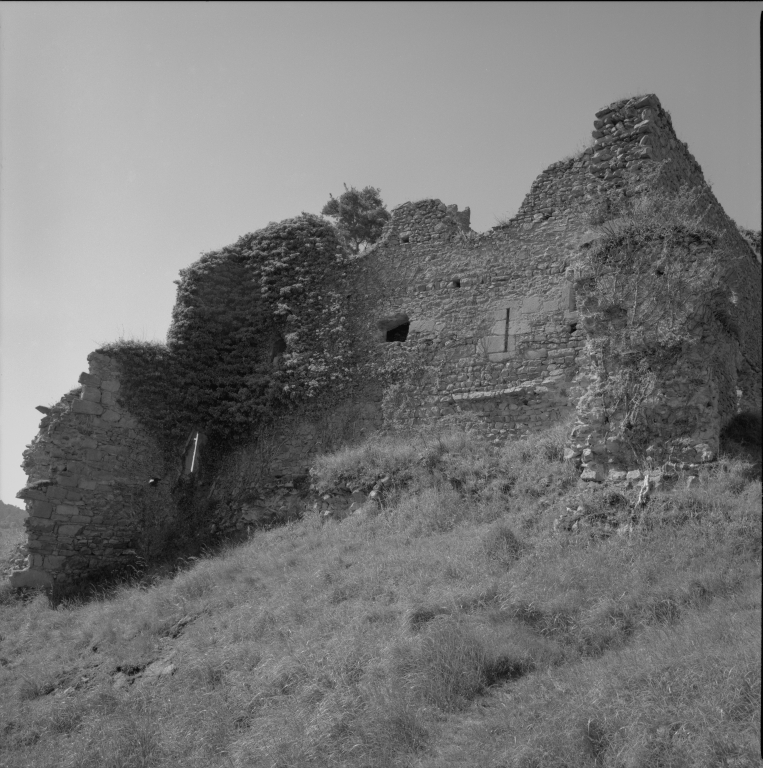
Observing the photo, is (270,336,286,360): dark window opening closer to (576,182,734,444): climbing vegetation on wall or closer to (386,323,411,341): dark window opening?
(386,323,411,341): dark window opening

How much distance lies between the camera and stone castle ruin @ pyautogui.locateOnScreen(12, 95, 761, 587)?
473 inches

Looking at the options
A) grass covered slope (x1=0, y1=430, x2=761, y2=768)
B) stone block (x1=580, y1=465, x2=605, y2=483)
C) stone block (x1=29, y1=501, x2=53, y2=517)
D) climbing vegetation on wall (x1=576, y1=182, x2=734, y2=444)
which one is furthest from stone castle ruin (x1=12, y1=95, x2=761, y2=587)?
grass covered slope (x1=0, y1=430, x2=761, y2=768)

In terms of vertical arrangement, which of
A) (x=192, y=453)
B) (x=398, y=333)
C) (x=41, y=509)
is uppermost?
(x=398, y=333)

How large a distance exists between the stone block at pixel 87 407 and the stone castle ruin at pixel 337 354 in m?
0.03

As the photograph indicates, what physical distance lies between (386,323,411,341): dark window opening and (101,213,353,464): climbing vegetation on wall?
34.1 inches

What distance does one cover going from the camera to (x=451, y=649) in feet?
20.7

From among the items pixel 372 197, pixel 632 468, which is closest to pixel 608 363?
pixel 632 468

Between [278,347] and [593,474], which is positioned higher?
[278,347]

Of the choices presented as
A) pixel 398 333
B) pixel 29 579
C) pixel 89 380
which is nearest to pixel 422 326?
pixel 398 333

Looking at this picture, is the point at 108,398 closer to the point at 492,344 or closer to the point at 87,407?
the point at 87,407

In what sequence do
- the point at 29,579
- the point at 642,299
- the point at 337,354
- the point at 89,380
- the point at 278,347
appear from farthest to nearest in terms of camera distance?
the point at 278,347
the point at 337,354
the point at 89,380
the point at 29,579
the point at 642,299

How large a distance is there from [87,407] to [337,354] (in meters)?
4.49

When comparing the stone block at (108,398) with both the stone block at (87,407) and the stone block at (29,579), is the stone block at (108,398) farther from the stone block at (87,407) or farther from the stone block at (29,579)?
the stone block at (29,579)

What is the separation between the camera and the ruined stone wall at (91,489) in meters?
12.3
